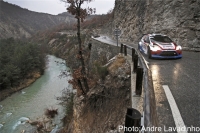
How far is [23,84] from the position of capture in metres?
35.5

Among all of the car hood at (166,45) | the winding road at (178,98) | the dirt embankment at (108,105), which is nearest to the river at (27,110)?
the dirt embankment at (108,105)

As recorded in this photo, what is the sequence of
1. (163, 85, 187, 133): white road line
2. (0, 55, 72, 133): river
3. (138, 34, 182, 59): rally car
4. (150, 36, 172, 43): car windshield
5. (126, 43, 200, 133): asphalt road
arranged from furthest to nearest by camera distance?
1. (0, 55, 72, 133): river
2. (150, 36, 172, 43): car windshield
3. (138, 34, 182, 59): rally car
4. (126, 43, 200, 133): asphalt road
5. (163, 85, 187, 133): white road line

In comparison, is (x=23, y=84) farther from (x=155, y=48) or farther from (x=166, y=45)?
(x=166, y=45)

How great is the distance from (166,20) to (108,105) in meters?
15.4

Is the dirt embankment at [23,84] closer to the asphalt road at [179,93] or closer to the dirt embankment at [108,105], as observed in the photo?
the dirt embankment at [108,105]

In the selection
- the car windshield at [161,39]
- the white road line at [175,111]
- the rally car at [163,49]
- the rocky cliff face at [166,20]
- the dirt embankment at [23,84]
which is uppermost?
the rocky cliff face at [166,20]

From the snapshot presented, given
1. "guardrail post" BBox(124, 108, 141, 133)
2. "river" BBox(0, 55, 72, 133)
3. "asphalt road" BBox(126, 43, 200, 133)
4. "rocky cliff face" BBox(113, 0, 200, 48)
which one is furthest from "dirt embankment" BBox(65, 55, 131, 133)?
"rocky cliff face" BBox(113, 0, 200, 48)

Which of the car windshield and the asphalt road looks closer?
the asphalt road

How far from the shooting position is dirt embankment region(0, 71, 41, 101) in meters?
30.4

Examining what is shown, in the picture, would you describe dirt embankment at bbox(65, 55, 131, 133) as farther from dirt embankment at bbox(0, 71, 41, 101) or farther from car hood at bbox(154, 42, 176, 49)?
dirt embankment at bbox(0, 71, 41, 101)

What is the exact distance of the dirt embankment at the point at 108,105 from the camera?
808cm

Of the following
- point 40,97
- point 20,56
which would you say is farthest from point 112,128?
point 20,56

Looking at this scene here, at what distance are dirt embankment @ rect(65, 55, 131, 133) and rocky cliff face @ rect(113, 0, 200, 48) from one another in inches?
352

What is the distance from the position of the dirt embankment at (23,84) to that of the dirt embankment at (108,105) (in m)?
22.9
